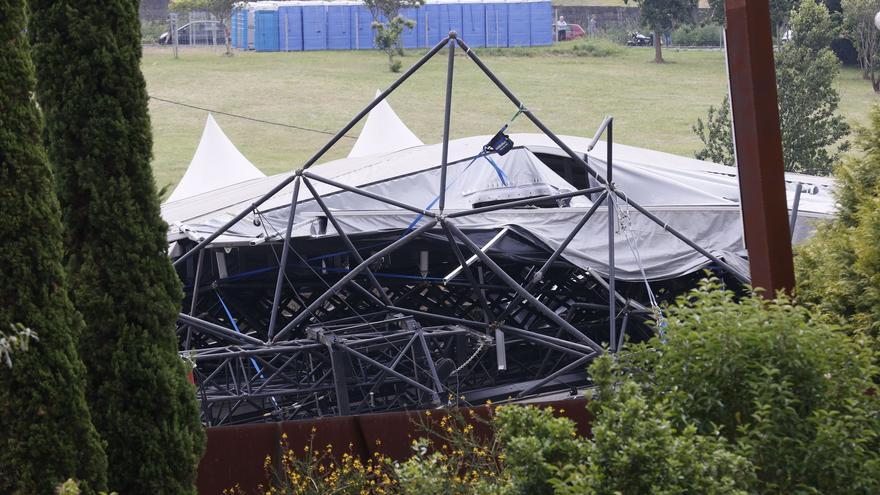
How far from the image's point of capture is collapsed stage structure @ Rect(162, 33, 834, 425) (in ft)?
34.5

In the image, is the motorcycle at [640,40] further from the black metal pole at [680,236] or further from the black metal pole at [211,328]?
the black metal pole at [211,328]

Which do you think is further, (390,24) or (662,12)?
(390,24)

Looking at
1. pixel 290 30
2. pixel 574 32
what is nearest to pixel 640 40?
pixel 574 32

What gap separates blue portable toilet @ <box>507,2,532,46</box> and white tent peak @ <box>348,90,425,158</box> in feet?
131

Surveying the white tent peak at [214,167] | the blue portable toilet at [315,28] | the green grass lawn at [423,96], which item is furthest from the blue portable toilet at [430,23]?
the white tent peak at [214,167]

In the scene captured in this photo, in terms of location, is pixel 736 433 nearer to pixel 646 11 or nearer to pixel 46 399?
pixel 46 399

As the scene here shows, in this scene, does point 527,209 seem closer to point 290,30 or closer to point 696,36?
→ point 696,36

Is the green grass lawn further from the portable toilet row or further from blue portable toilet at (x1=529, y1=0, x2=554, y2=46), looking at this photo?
blue portable toilet at (x1=529, y1=0, x2=554, y2=46)

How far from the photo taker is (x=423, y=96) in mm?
53312

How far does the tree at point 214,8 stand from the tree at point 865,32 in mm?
34874

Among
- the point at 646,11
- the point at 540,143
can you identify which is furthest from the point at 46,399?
the point at 646,11

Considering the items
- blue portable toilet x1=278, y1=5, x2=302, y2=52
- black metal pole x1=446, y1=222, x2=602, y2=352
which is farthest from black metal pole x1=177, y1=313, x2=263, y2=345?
blue portable toilet x1=278, y1=5, x2=302, y2=52

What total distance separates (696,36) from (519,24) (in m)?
10.3

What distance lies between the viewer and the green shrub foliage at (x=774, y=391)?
4.89 m
